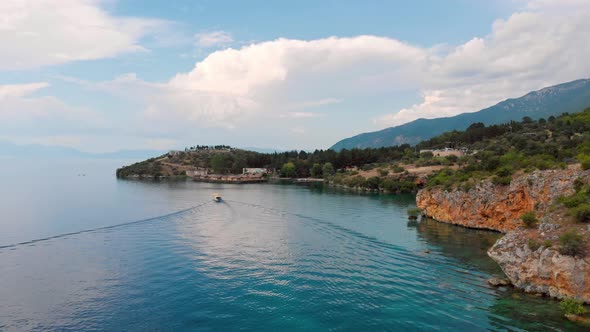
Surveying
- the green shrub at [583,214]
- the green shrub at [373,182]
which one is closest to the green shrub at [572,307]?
the green shrub at [583,214]

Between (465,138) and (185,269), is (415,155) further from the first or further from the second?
(185,269)

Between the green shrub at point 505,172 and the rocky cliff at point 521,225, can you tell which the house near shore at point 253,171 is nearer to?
the rocky cliff at point 521,225

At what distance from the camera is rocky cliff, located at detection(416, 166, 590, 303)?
23.0m

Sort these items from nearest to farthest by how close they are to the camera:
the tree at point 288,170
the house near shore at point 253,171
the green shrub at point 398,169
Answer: the green shrub at point 398,169, the tree at point 288,170, the house near shore at point 253,171

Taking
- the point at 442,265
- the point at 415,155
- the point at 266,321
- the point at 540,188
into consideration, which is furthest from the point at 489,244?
the point at 415,155

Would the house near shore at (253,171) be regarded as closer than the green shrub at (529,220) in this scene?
No

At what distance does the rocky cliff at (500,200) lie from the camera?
35.8m

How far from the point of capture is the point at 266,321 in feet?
71.8

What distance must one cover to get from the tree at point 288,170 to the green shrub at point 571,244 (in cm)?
14797

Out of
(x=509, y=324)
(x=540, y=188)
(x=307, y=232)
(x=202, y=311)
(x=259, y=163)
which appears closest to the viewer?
(x=509, y=324)

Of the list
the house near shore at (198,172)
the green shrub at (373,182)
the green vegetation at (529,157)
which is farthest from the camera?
the house near shore at (198,172)

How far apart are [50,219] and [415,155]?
122m

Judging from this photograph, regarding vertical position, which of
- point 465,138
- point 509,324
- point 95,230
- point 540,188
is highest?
point 465,138

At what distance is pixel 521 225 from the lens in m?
29.8
